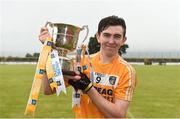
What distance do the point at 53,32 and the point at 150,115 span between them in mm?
7832

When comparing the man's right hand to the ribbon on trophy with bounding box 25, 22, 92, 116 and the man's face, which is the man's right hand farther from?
the man's face

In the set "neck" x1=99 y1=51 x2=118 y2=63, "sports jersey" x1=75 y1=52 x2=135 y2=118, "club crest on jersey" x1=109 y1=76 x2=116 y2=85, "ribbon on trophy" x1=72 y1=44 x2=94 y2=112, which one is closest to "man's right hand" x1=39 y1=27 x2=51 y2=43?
"ribbon on trophy" x1=72 y1=44 x2=94 y2=112

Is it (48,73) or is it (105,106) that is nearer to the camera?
(48,73)

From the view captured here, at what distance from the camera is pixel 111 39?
3.65 m

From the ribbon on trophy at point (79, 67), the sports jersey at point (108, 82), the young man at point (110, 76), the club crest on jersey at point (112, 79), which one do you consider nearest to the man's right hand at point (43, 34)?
the young man at point (110, 76)

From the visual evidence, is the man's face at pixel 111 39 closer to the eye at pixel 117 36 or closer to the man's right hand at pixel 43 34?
the eye at pixel 117 36

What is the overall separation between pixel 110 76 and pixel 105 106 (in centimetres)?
27

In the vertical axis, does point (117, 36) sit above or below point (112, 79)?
above

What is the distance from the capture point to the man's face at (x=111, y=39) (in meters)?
3.66

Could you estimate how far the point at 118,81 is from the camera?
148 inches

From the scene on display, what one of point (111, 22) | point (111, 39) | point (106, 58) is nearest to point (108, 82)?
point (106, 58)

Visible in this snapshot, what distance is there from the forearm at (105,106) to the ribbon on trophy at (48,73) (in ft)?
0.79

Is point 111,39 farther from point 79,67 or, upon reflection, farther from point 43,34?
point 43,34

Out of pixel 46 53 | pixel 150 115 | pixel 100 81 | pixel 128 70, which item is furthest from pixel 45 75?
pixel 150 115
